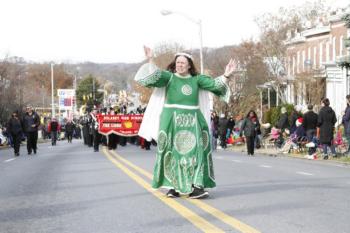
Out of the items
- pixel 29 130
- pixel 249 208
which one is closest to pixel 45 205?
pixel 249 208

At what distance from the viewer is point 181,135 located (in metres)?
10.4

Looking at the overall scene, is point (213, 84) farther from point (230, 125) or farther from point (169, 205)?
point (230, 125)

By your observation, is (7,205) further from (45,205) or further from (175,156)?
(175,156)

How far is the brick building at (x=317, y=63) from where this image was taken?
4584 cm

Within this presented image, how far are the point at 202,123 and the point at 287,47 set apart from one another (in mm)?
49746

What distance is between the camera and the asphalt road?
317 inches

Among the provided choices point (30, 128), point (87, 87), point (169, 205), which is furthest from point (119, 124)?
point (87, 87)

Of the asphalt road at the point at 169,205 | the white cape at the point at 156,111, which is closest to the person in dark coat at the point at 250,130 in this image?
the asphalt road at the point at 169,205

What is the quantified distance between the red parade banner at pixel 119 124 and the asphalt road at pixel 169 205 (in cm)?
1506

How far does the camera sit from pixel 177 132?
1040 centimetres

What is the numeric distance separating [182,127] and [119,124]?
67.4 ft

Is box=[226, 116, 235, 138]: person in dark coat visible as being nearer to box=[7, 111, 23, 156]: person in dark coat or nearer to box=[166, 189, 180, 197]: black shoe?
box=[7, 111, 23, 156]: person in dark coat

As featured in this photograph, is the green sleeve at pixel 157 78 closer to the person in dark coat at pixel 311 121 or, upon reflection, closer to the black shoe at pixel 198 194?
the black shoe at pixel 198 194

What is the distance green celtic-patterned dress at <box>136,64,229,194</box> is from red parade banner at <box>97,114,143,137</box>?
19.7 meters
